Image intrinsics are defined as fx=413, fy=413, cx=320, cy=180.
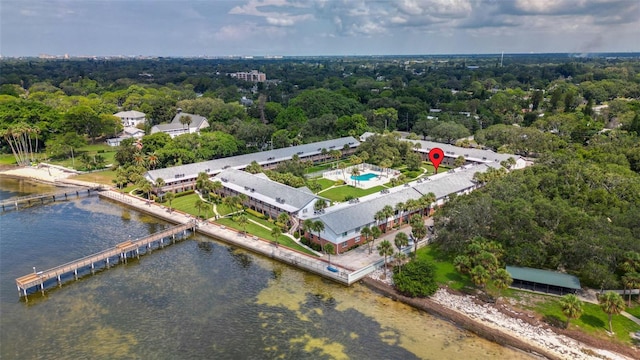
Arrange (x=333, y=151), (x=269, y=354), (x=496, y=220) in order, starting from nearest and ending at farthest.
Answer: (x=269, y=354)
(x=496, y=220)
(x=333, y=151)

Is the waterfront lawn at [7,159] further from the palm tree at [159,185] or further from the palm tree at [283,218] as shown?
the palm tree at [283,218]

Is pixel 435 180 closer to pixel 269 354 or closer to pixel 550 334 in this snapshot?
pixel 550 334

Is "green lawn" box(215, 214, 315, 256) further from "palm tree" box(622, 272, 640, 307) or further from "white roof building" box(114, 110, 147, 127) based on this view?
"white roof building" box(114, 110, 147, 127)

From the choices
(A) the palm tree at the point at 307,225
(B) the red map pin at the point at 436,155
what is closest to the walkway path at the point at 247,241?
(A) the palm tree at the point at 307,225

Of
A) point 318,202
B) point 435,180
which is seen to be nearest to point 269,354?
point 318,202

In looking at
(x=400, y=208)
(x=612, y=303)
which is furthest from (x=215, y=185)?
(x=612, y=303)

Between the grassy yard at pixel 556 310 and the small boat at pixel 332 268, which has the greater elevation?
the small boat at pixel 332 268
